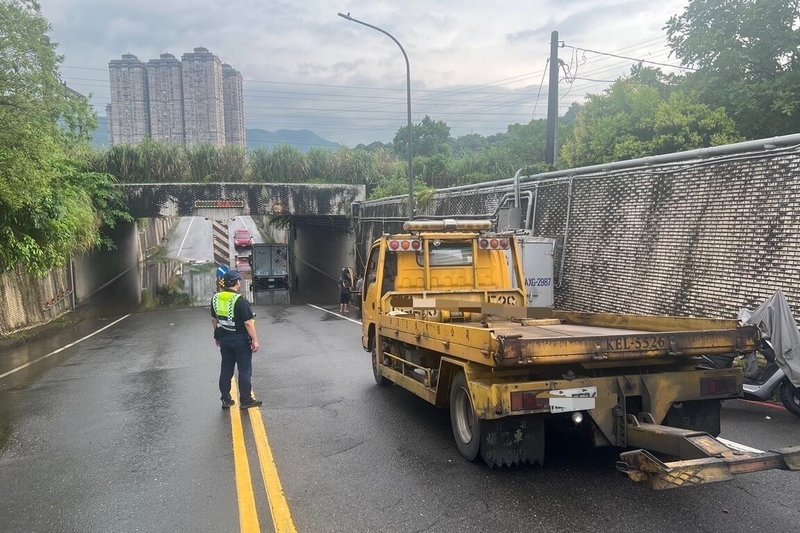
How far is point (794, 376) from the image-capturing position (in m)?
6.57

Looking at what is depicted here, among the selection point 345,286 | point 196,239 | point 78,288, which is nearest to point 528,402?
point 345,286

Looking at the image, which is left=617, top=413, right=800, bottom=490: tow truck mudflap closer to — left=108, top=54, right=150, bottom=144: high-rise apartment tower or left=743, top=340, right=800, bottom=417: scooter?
left=743, top=340, right=800, bottom=417: scooter

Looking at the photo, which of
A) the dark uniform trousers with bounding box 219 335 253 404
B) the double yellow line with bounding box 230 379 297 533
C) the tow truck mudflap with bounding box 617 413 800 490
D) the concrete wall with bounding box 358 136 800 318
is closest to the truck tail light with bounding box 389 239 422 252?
the dark uniform trousers with bounding box 219 335 253 404

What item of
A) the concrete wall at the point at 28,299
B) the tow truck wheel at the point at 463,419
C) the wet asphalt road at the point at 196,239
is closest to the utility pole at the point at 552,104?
the tow truck wheel at the point at 463,419

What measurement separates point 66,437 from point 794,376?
790cm

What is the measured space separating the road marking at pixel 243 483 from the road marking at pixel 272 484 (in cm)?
12

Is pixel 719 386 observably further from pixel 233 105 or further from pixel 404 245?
pixel 233 105

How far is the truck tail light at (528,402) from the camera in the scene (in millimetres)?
4559

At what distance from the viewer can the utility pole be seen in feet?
67.6

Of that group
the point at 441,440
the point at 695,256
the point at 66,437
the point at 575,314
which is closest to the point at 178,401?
the point at 66,437

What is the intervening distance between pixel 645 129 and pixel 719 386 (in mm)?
14371

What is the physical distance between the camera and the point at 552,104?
21.0 m

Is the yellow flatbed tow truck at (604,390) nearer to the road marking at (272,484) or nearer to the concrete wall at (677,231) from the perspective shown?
the road marking at (272,484)

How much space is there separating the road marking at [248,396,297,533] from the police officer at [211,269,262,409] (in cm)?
72
